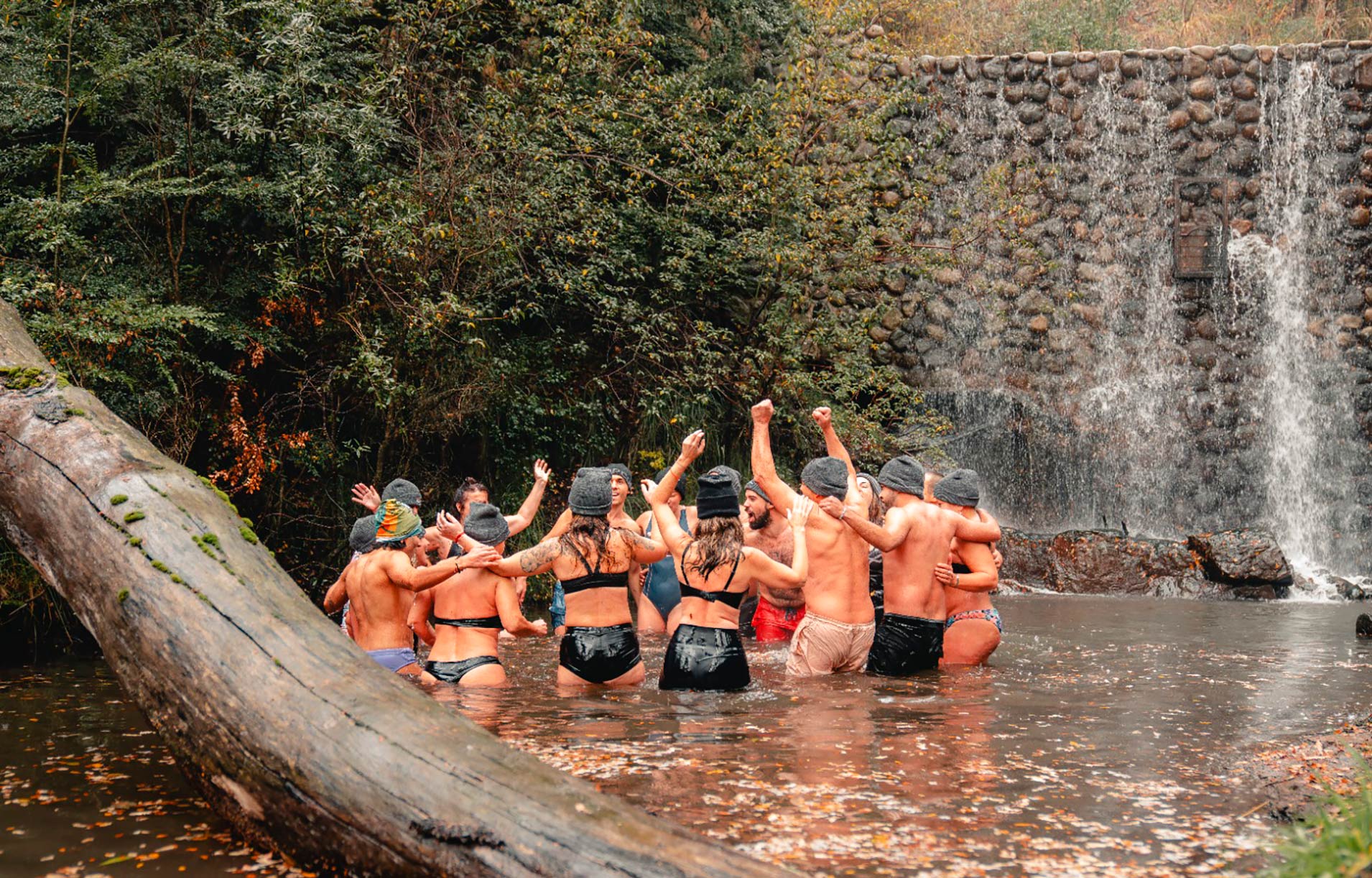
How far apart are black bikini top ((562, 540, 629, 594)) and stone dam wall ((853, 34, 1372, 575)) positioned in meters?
10.7

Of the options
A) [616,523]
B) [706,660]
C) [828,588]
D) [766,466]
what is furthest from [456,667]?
[828,588]

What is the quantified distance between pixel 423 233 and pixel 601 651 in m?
5.64

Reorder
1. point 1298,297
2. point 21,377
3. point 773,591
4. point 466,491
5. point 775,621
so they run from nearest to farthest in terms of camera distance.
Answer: point 21,377, point 466,491, point 773,591, point 775,621, point 1298,297

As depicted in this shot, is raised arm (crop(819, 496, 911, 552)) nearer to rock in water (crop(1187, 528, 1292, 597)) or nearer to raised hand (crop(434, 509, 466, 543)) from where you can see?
raised hand (crop(434, 509, 466, 543))

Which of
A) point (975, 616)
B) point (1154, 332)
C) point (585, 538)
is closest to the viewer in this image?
point (585, 538)

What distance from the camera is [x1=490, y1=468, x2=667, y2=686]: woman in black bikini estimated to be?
7340mm

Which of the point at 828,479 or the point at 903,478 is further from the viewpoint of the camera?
the point at 903,478

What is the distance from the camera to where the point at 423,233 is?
37.9 ft

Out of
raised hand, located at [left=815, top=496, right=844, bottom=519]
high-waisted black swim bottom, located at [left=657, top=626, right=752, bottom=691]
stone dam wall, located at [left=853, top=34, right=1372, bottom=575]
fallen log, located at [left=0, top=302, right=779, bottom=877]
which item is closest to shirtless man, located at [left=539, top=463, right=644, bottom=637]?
high-waisted black swim bottom, located at [left=657, top=626, right=752, bottom=691]

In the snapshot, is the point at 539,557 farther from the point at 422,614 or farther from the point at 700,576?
the point at 422,614

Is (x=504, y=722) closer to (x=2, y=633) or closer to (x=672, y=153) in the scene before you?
(x=2, y=633)

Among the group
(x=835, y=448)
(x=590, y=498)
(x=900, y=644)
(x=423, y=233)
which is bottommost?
(x=900, y=644)

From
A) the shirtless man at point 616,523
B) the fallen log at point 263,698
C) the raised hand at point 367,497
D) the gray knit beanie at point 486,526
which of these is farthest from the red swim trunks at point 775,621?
the fallen log at point 263,698

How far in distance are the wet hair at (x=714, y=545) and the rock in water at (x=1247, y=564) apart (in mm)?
9896
